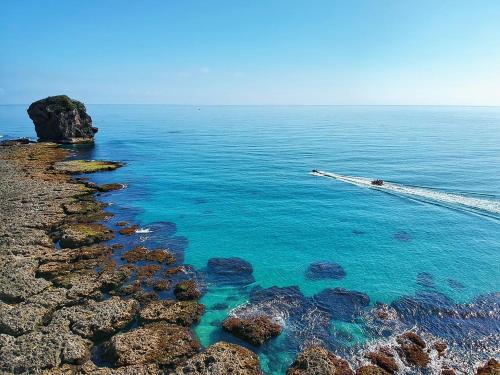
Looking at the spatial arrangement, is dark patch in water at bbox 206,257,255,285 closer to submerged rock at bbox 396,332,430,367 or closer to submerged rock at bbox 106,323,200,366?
submerged rock at bbox 106,323,200,366

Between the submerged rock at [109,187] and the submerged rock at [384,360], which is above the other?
the submerged rock at [109,187]

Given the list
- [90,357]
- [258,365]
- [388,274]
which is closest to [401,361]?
[258,365]

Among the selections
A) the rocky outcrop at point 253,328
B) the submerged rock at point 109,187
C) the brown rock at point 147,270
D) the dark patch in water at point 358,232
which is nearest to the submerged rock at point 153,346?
the rocky outcrop at point 253,328

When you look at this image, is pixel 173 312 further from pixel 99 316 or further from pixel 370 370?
pixel 370 370

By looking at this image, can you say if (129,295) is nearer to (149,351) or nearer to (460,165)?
(149,351)

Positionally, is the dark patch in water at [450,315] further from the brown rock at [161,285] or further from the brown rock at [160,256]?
the brown rock at [160,256]

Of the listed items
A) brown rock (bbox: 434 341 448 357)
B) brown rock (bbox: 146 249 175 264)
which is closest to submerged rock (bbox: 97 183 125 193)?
brown rock (bbox: 146 249 175 264)

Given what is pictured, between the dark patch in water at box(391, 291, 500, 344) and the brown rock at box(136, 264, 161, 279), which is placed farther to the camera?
the brown rock at box(136, 264, 161, 279)
